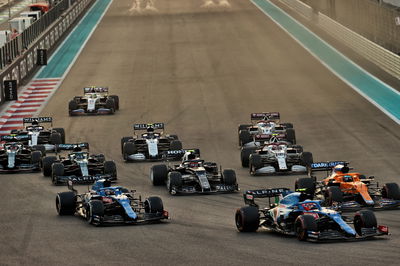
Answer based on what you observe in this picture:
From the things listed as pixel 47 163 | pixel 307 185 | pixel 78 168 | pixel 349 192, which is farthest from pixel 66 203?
pixel 349 192

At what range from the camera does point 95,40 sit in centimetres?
7025

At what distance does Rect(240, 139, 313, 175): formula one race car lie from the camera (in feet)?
99.1

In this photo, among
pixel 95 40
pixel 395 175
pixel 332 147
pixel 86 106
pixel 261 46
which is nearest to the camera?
pixel 395 175

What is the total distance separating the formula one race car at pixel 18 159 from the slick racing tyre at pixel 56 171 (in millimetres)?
2413

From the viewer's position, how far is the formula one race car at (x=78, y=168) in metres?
29.5

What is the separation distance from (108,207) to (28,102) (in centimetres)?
2504

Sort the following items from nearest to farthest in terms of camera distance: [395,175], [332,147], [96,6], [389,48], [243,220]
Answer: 1. [243,220]
2. [395,175]
3. [332,147]
4. [389,48]
5. [96,6]

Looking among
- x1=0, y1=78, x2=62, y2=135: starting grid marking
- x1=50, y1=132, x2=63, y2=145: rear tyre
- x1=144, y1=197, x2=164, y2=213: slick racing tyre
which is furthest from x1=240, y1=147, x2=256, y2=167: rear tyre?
x1=0, y1=78, x2=62, y2=135: starting grid marking

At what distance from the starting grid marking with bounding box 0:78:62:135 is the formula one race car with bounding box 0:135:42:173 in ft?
27.9

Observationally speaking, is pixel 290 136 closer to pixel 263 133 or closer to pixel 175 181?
pixel 263 133

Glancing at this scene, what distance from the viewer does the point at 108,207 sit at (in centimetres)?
2428

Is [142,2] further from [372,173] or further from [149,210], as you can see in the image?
[149,210]

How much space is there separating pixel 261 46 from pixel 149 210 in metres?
42.2

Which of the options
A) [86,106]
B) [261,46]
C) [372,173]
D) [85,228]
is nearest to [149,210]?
[85,228]
